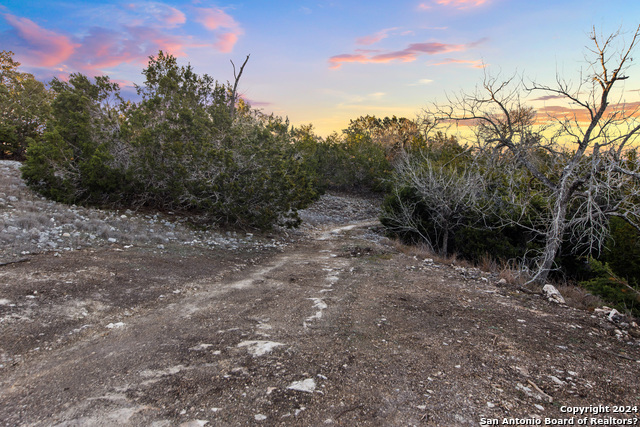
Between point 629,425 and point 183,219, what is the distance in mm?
10681

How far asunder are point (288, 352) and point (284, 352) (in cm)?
4

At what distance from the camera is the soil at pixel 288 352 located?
2432 millimetres

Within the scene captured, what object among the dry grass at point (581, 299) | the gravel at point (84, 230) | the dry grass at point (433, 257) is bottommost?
the dry grass at point (433, 257)

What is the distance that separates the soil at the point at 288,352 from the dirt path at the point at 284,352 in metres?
0.02

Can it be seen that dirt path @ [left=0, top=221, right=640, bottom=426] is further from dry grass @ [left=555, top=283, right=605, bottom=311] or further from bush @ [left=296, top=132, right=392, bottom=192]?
bush @ [left=296, top=132, right=392, bottom=192]

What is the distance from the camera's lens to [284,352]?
3.29 meters

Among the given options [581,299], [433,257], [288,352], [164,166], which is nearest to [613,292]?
[581,299]

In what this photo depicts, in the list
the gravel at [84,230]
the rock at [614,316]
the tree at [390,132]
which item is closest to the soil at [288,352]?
the rock at [614,316]

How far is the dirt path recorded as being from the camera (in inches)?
96.2

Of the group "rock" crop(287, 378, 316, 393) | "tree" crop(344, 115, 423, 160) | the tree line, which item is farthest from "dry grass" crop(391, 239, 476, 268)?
"tree" crop(344, 115, 423, 160)

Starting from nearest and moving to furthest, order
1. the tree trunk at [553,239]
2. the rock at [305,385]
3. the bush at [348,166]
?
the rock at [305,385] < the tree trunk at [553,239] < the bush at [348,166]

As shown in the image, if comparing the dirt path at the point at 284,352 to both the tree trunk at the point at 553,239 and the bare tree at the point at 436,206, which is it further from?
the bare tree at the point at 436,206

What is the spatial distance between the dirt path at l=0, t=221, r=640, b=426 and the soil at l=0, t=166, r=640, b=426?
16 millimetres

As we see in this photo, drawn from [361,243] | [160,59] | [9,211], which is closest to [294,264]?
[361,243]
